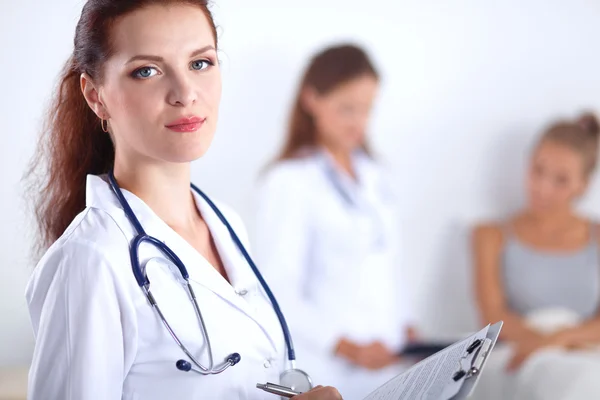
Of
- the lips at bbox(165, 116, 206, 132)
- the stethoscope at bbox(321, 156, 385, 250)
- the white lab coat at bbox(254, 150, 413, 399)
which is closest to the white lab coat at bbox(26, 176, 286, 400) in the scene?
the lips at bbox(165, 116, 206, 132)

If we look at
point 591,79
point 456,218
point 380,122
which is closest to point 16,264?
point 380,122

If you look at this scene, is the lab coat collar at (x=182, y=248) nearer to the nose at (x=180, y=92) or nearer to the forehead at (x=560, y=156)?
the nose at (x=180, y=92)

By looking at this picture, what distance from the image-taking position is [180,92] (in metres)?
0.98

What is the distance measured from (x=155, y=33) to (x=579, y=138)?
2.52m

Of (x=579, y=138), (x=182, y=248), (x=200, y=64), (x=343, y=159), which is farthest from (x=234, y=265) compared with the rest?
(x=579, y=138)

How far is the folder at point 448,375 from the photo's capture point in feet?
2.73

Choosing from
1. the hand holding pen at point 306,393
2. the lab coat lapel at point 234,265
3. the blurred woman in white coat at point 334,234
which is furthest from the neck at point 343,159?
the hand holding pen at point 306,393

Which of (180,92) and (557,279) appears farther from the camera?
(557,279)

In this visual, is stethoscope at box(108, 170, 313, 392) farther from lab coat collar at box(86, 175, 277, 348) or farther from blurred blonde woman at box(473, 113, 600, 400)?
blurred blonde woman at box(473, 113, 600, 400)

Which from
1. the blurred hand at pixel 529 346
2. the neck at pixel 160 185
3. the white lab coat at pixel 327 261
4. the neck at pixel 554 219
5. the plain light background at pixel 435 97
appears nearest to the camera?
the neck at pixel 160 185

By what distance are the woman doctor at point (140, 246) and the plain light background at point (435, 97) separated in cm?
167

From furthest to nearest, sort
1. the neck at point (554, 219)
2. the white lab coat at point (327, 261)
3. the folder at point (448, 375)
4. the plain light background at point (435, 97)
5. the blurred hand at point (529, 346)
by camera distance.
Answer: the neck at point (554, 219) → the plain light background at point (435, 97) → the blurred hand at point (529, 346) → the white lab coat at point (327, 261) → the folder at point (448, 375)

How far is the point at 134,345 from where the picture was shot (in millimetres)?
920

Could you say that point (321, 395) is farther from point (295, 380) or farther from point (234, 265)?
point (234, 265)
